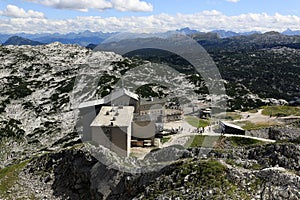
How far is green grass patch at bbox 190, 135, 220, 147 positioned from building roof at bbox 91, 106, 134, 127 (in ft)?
29.4

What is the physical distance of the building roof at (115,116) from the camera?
38031 mm

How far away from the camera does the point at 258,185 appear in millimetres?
24672

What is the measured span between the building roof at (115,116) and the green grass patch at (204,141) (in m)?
8.95

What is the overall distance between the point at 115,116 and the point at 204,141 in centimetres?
1200

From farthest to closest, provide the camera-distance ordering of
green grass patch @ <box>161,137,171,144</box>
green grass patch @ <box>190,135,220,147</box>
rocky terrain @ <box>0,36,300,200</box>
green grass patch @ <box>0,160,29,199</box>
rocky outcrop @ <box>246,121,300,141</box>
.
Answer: rocky outcrop @ <box>246,121,300,141</box>
green grass patch @ <box>161,137,171,144</box>
green grass patch @ <box>190,135,220,147</box>
green grass patch @ <box>0,160,29,199</box>
rocky terrain @ <box>0,36,300,200</box>

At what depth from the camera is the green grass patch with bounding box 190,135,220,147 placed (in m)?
42.3

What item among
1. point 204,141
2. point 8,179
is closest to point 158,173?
point 204,141

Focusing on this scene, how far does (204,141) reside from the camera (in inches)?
1713

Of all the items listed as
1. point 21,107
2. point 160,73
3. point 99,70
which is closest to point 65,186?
point 21,107

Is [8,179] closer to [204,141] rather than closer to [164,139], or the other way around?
[164,139]

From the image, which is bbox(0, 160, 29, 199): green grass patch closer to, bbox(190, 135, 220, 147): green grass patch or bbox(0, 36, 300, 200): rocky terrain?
bbox(0, 36, 300, 200): rocky terrain

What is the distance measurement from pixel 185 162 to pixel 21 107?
97400 mm

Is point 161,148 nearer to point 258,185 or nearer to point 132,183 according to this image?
point 132,183

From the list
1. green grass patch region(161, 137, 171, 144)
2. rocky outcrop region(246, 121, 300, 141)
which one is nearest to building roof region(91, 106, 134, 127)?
green grass patch region(161, 137, 171, 144)
